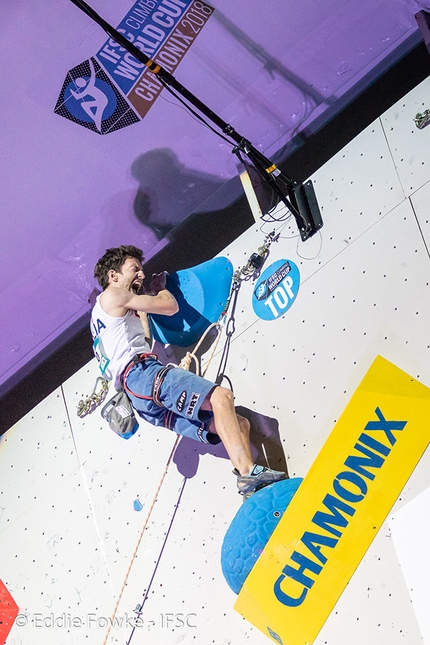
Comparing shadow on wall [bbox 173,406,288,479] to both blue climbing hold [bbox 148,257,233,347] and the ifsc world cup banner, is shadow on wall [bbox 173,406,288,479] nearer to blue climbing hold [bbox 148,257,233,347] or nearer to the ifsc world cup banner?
blue climbing hold [bbox 148,257,233,347]

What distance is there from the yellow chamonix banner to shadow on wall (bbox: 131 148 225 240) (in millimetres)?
1303

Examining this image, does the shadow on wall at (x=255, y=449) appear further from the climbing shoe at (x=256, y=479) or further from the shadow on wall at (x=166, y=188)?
the shadow on wall at (x=166, y=188)

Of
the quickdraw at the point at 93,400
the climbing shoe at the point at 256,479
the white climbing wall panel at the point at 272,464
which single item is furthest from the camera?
the quickdraw at the point at 93,400

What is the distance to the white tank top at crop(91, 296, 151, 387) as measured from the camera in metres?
2.76

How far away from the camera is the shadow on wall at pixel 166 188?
3145 millimetres

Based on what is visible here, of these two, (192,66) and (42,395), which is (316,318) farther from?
(42,395)

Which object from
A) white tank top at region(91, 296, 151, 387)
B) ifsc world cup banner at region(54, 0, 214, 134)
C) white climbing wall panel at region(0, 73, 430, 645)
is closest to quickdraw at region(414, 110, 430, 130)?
white climbing wall panel at region(0, 73, 430, 645)

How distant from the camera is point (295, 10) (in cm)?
286

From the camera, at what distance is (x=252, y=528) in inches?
86.4

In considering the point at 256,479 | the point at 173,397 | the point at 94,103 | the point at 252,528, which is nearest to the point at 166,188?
the point at 94,103

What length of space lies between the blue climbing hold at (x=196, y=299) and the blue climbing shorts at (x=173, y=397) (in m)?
0.31

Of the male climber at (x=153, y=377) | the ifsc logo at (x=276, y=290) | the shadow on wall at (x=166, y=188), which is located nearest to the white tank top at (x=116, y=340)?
the male climber at (x=153, y=377)

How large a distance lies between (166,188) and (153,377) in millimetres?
979

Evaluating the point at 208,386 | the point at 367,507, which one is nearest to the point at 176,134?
the point at 208,386
